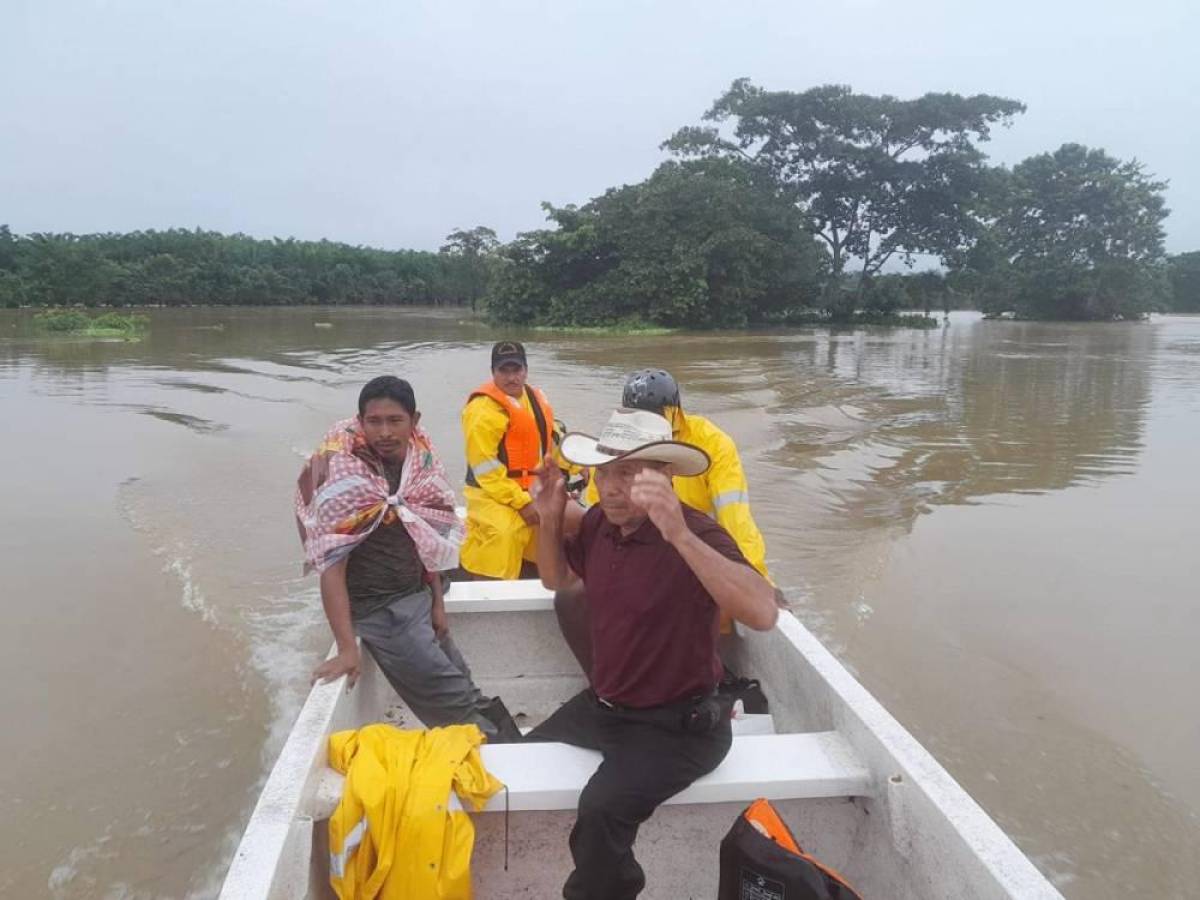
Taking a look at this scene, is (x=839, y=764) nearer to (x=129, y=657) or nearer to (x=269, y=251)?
(x=129, y=657)

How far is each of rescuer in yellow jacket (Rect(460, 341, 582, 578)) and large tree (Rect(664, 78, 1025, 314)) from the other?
96.3 feet

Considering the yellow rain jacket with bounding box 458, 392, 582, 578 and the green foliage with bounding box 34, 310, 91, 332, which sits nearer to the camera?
the yellow rain jacket with bounding box 458, 392, 582, 578

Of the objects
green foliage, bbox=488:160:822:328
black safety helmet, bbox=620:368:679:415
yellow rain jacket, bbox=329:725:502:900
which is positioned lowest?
yellow rain jacket, bbox=329:725:502:900

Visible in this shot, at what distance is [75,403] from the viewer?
42.8ft

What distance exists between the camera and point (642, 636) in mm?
2199

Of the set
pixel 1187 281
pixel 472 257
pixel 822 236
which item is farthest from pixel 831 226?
pixel 1187 281

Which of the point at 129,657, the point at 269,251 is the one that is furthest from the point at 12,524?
the point at 269,251

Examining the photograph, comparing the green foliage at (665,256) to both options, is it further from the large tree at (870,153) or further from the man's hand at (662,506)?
the man's hand at (662,506)

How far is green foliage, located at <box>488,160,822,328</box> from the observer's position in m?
→ 28.3

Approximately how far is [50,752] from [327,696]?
81.9 inches

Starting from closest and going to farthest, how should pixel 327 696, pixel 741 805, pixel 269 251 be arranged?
pixel 741 805, pixel 327 696, pixel 269 251

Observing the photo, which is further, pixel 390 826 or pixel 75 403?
pixel 75 403

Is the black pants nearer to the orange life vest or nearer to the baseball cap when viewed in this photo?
the orange life vest

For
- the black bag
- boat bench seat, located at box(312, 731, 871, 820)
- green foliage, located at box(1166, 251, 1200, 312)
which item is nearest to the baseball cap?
boat bench seat, located at box(312, 731, 871, 820)
